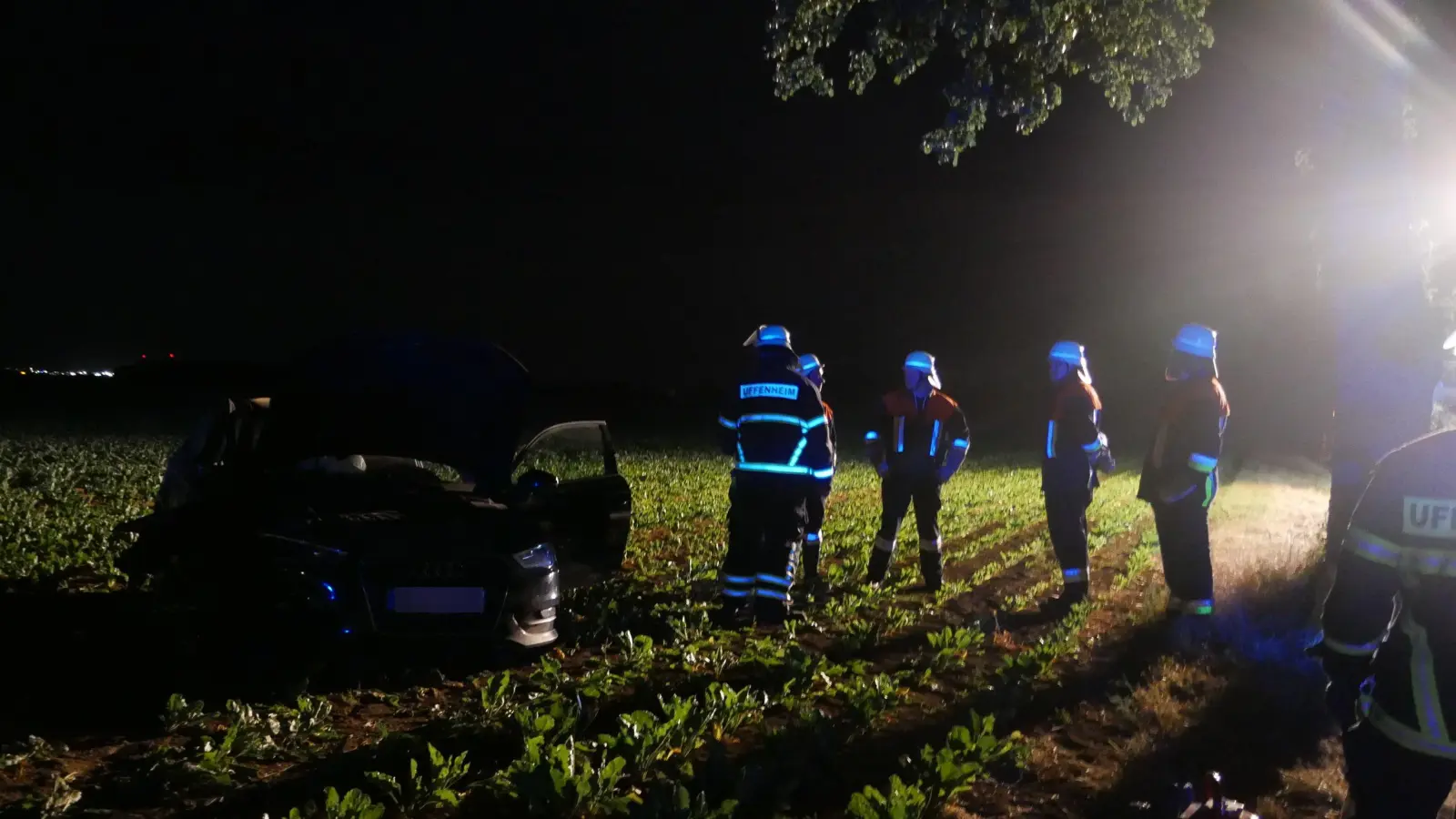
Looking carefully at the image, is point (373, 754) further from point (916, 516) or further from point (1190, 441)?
point (1190, 441)

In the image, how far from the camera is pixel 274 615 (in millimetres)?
4750

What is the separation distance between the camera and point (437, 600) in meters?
4.98

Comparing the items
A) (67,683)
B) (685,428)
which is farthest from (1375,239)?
(685,428)

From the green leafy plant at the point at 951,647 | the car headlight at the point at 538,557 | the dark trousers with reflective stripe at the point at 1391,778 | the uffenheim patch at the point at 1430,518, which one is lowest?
the green leafy plant at the point at 951,647

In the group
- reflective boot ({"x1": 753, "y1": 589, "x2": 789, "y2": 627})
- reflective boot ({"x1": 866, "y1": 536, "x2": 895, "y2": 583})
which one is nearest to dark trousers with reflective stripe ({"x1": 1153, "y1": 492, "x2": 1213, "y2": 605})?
reflective boot ({"x1": 866, "y1": 536, "x2": 895, "y2": 583})

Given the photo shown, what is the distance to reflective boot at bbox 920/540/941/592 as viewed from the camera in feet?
25.4

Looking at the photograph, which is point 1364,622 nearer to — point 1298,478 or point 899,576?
point 899,576

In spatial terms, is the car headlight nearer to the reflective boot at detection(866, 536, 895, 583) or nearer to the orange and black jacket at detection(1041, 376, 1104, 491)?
the reflective boot at detection(866, 536, 895, 583)

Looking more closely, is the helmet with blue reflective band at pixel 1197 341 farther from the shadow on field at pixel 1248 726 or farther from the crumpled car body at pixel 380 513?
the crumpled car body at pixel 380 513

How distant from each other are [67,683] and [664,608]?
3.38 metres

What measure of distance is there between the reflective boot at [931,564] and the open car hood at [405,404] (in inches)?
134

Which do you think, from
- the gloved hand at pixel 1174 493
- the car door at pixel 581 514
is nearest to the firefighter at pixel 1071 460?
the gloved hand at pixel 1174 493

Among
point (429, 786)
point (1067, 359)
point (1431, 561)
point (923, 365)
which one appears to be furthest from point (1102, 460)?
point (429, 786)

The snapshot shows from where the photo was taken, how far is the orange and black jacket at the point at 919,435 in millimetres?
7586
